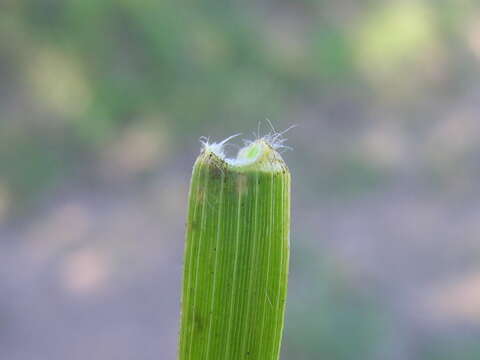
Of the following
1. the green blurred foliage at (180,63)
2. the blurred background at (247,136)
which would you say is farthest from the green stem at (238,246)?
the green blurred foliage at (180,63)

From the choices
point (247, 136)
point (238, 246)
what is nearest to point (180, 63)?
point (247, 136)

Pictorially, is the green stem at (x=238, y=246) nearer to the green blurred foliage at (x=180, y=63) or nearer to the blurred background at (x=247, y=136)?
the blurred background at (x=247, y=136)

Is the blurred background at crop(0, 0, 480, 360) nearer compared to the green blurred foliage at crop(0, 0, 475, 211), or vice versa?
the blurred background at crop(0, 0, 480, 360)

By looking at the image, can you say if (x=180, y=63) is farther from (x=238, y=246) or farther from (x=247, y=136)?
(x=238, y=246)

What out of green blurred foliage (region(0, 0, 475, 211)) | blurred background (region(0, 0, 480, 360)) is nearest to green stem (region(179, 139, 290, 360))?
blurred background (region(0, 0, 480, 360))

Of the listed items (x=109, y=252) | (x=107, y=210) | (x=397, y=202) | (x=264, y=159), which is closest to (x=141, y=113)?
(x=107, y=210)

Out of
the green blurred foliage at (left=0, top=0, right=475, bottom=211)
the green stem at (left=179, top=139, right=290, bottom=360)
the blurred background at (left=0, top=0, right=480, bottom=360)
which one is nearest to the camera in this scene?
the green stem at (left=179, top=139, right=290, bottom=360)

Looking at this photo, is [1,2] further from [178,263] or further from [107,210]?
[178,263]

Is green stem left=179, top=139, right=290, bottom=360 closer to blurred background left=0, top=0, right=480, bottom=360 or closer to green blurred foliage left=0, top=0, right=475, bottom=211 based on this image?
blurred background left=0, top=0, right=480, bottom=360
